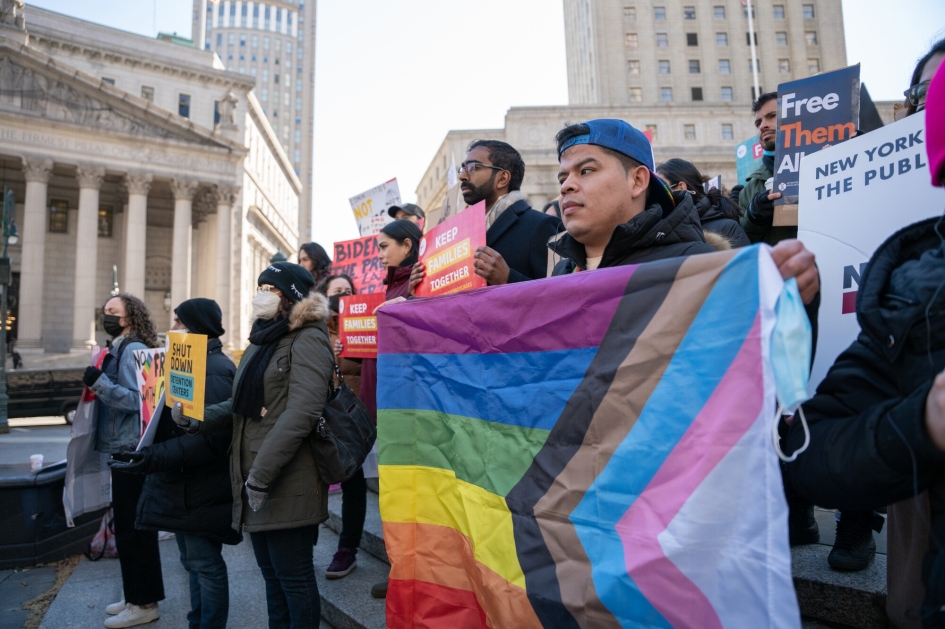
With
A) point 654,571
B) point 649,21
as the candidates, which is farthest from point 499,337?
point 649,21

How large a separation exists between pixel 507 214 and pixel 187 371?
2.17 m

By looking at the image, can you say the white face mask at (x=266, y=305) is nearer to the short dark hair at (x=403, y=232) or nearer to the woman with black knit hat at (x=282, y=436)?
the woman with black knit hat at (x=282, y=436)

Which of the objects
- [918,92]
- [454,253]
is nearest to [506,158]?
[454,253]

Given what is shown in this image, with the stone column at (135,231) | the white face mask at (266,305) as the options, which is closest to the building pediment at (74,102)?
the stone column at (135,231)

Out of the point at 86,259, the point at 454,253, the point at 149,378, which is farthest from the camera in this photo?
the point at 86,259

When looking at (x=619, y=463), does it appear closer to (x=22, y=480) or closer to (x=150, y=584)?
(x=150, y=584)

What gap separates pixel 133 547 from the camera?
14.4 ft

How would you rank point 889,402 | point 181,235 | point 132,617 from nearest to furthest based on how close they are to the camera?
point 889,402 < point 132,617 < point 181,235

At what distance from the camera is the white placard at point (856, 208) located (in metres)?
1.95

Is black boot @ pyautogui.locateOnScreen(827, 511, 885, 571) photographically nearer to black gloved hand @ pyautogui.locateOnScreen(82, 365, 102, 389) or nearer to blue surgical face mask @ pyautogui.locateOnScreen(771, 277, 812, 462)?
blue surgical face mask @ pyautogui.locateOnScreen(771, 277, 812, 462)

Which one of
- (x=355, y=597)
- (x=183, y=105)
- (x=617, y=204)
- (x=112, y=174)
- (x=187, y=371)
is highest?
(x=183, y=105)

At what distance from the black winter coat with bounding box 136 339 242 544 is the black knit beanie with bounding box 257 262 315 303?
0.85m

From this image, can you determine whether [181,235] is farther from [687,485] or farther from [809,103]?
[687,485]

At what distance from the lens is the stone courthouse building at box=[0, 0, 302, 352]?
1236 inches
